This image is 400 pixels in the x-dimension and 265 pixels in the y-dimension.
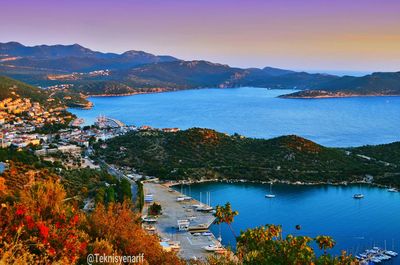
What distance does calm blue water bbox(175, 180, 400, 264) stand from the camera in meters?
25.2

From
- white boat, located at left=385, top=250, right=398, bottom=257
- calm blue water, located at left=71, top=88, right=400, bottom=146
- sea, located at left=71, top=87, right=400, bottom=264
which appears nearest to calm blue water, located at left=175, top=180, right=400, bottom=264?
sea, located at left=71, top=87, right=400, bottom=264

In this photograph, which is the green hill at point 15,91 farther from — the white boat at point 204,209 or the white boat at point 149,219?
the white boat at point 149,219

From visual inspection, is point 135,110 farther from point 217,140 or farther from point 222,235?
point 222,235

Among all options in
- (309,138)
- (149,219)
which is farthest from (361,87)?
(149,219)

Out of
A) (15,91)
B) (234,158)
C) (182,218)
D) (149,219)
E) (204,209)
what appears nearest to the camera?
(149,219)

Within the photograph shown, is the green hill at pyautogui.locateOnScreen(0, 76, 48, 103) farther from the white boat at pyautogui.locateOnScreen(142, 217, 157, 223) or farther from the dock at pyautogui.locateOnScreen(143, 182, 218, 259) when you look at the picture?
the white boat at pyautogui.locateOnScreen(142, 217, 157, 223)

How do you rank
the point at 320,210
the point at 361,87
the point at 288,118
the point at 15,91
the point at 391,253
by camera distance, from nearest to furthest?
the point at 391,253, the point at 320,210, the point at 15,91, the point at 288,118, the point at 361,87

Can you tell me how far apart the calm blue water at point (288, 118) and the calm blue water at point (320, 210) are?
96.9 feet

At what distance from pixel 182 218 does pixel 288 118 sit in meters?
67.9

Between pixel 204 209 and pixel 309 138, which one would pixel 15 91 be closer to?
pixel 309 138

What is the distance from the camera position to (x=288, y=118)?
3558 inches

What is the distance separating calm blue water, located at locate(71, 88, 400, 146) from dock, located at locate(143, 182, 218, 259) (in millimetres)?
36825

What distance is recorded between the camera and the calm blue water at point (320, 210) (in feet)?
82.6

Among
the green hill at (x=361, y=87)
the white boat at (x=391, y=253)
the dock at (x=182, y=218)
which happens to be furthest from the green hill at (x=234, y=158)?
the green hill at (x=361, y=87)
